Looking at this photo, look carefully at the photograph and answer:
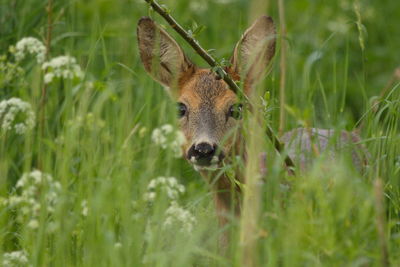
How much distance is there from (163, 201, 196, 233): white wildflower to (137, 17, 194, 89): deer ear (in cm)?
145

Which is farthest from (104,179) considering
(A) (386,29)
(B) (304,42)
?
(A) (386,29)

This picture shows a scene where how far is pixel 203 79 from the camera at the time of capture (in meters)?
5.16

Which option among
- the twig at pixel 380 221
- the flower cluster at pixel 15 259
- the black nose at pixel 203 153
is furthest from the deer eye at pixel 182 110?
the twig at pixel 380 221

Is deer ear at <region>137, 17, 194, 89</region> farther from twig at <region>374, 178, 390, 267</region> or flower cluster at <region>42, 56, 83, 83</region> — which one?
twig at <region>374, 178, 390, 267</region>

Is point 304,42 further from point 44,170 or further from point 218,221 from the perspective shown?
point 44,170

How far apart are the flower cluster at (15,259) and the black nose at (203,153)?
106cm

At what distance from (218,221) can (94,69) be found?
1830 millimetres

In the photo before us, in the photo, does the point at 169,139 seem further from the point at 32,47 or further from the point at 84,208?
the point at 32,47

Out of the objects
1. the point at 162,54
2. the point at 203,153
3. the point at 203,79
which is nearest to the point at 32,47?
the point at 162,54

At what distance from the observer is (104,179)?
397 cm

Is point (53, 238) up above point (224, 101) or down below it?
below

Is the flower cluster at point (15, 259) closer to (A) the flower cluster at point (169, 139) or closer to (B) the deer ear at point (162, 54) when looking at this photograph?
(A) the flower cluster at point (169, 139)

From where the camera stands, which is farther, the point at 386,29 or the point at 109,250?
the point at 386,29

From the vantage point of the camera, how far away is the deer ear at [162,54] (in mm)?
5142
